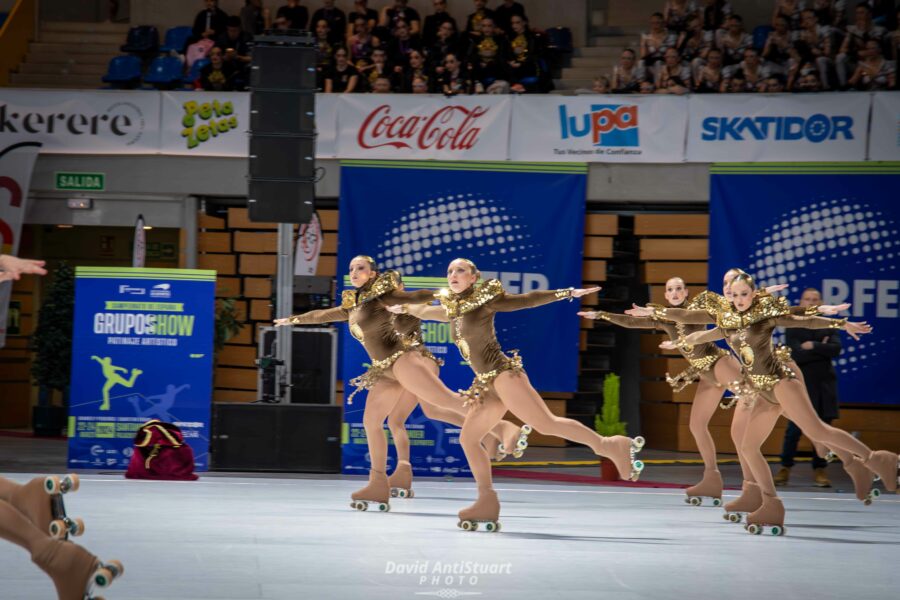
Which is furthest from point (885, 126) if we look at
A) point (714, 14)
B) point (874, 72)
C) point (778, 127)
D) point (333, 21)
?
point (333, 21)

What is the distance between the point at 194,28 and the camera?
16234 millimetres

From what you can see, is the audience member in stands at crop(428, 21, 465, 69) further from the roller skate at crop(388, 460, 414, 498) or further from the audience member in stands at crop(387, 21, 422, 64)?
the roller skate at crop(388, 460, 414, 498)

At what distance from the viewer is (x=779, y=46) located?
47.7 ft

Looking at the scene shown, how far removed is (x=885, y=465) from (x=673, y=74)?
262 inches

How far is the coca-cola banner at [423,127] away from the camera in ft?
46.2

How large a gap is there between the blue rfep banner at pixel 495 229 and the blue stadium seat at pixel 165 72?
119 inches

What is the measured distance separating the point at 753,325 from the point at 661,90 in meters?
6.55

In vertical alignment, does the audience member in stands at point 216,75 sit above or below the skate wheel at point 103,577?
above

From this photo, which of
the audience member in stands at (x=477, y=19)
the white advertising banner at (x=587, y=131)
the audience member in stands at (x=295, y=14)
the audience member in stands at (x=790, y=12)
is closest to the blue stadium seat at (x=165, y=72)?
the audience member in stands at (x=295, y=14)

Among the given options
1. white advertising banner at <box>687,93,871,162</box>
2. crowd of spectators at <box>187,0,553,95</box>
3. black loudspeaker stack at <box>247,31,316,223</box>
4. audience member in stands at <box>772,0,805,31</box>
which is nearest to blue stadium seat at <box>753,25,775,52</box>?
audience member in stands at <box>772,0,805,31</box>

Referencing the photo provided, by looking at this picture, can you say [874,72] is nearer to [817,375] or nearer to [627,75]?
[627,75]

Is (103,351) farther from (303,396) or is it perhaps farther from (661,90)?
(661,90)

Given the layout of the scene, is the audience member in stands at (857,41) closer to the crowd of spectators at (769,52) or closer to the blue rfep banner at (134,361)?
the crowd of spectators at (769,52)

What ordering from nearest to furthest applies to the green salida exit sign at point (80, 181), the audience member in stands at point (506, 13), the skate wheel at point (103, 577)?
1. the skate wheel at point (103, 577)
2. the green salida exit sign at point (80, 181)
3. the audience member in stands at point (506, 13)
